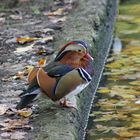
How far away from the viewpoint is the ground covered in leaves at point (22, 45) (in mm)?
4715

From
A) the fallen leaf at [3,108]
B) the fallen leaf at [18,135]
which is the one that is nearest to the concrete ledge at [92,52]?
the fallen leaf at [18,135]

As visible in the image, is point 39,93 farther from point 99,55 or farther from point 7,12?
point 7,12

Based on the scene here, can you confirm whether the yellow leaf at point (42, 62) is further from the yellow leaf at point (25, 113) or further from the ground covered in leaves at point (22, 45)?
the yellow leaf at point (25, 113)

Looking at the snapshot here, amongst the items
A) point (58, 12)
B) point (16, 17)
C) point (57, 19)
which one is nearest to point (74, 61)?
point (57, 19)

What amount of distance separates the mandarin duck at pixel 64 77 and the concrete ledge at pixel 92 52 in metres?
0.16

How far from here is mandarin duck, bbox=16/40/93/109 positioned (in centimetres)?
460

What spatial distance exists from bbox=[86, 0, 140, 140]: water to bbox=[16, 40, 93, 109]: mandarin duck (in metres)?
0.73

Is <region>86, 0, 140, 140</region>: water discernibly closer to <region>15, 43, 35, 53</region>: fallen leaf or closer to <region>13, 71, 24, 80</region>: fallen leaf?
<region>13, 71, 24, 80</region>: fallen leaf

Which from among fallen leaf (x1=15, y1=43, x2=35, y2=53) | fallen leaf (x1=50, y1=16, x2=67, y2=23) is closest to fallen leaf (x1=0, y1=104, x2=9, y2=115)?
fallen leaf (x1=15, y1=43, x2=35, y2=53)

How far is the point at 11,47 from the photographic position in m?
6.88

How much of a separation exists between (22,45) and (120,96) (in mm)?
1335

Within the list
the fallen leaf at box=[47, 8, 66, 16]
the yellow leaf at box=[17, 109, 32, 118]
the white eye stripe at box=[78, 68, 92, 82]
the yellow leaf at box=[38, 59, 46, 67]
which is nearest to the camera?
the white eye stripe at box=[78, 68, 92, 82]

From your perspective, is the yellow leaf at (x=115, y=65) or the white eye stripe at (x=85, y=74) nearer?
the white eye stripe at (x=85, y=74)

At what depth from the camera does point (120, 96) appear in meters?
6.13
